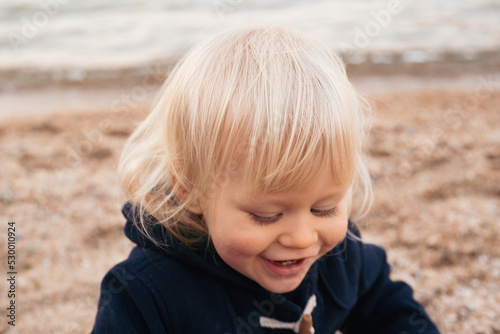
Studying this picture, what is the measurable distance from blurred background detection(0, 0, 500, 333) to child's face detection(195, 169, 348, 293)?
0.70 m

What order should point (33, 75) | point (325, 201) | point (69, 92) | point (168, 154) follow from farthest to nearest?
point (33, 75)
point (69, 92)
point (168, 154)
point (325, 201)

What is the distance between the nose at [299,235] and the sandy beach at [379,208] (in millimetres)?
1380

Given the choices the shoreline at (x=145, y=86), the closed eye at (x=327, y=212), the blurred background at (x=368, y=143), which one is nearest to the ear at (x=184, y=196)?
the closed eye at (x=327, y=212)

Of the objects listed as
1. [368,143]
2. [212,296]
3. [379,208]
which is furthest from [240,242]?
[368,143]

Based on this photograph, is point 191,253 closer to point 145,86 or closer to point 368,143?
point 368,143

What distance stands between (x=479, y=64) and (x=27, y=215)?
5.85 metres

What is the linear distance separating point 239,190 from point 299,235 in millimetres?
187

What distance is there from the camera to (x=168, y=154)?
1.47 metres

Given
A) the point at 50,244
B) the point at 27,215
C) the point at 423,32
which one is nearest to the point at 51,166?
the point at 27,215

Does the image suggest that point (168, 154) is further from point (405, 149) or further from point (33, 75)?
point (33, 75)

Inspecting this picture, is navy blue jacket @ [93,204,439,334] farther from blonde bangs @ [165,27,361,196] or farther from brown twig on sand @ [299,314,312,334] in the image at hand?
blonde bangs @ [165,27,361,196]

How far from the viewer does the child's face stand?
4.25 feet

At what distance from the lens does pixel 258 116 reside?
125 cm

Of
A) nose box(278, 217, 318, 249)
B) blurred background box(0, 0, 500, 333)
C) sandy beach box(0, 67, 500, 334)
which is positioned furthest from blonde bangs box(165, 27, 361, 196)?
sandy beach box(0, 67, 500, 334)
